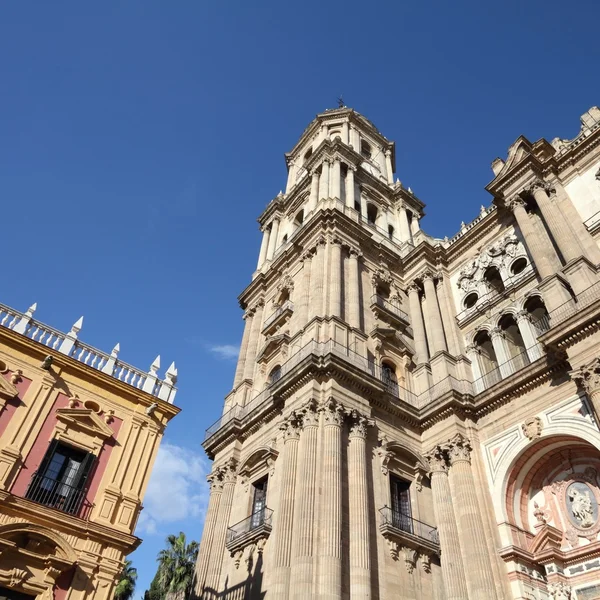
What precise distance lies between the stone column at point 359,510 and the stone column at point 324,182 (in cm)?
1587

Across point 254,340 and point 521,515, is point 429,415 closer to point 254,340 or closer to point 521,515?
point 521,515

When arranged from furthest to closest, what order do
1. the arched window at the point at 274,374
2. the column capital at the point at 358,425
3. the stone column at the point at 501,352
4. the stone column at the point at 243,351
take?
the stone column at the point at 243,351 → the arched window at the point at 274,374 → the stone column at the point at 501,352 → the column capital at the point at 358,425

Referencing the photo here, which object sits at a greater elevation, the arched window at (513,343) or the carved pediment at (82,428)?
the arched window at (513,343)

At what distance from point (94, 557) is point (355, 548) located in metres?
7.73

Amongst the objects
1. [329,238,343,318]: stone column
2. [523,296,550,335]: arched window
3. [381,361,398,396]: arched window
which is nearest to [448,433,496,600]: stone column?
[381,361,398,396]: arched window

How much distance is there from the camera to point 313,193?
1276 inches

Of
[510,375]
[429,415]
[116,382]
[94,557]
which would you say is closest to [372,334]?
[429,415]

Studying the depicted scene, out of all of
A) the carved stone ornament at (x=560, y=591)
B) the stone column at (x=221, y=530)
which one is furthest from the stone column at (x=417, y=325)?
the carved stone ornament at (x=560, y=591)

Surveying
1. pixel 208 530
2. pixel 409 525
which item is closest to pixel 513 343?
pixel 409 525

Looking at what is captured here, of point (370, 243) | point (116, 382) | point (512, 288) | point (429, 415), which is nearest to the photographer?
point (116, 382)

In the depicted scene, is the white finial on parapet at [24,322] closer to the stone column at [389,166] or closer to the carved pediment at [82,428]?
the carved pediment at [82,428]

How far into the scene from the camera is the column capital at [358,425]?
19.1 meters

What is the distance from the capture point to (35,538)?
14234 millimetres

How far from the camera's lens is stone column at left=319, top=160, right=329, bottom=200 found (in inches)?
1243
